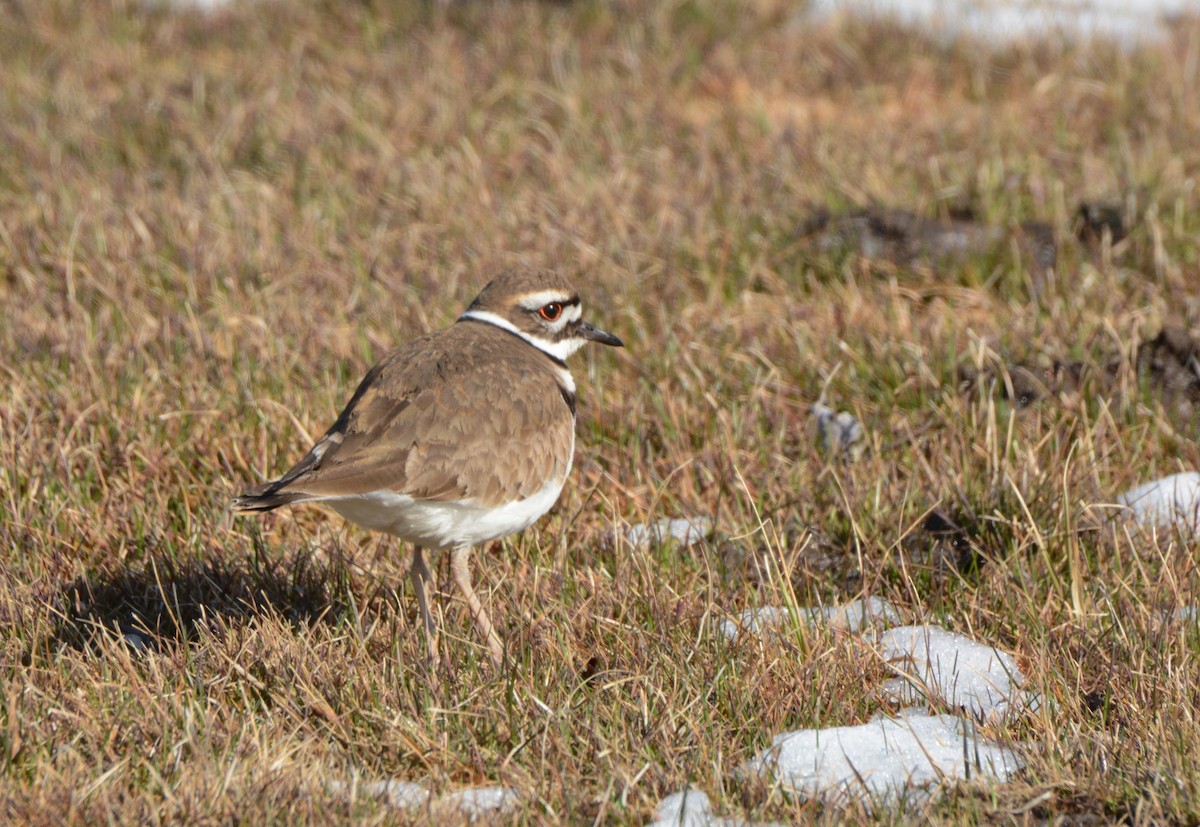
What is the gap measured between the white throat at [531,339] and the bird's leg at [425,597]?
92 cm

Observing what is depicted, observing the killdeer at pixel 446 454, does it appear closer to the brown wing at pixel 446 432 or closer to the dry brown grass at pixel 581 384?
the brown wing at pixel 446 432

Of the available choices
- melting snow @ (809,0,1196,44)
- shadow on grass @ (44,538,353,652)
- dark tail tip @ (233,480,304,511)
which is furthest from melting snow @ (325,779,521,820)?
melting snow @ (809,0,1196,44)

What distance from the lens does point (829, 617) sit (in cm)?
505

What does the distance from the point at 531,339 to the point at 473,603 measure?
1.13m

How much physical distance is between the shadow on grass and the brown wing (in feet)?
1.64

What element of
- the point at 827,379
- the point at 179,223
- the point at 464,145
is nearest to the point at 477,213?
the point at 464,145

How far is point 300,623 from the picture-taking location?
4777mm

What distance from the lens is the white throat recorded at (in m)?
5.41

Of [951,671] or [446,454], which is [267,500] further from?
[951,671]

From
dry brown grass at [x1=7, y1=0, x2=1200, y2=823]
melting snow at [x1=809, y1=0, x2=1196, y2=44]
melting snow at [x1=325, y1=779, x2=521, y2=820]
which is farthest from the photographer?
melting snow at [x1=809, y1=0, x2=1196, y2=44]

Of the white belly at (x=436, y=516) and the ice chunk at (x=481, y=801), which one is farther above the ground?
the white belly at (x=436, y=516)

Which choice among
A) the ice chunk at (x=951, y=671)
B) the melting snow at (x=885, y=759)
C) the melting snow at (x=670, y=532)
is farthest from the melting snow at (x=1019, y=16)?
the melting snow at (x=885, y=759)

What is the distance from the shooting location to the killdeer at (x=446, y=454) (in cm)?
449

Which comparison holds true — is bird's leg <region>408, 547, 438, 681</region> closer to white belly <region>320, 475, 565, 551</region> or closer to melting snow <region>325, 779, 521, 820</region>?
white belly <region>320, 475, 565, 551</region>
